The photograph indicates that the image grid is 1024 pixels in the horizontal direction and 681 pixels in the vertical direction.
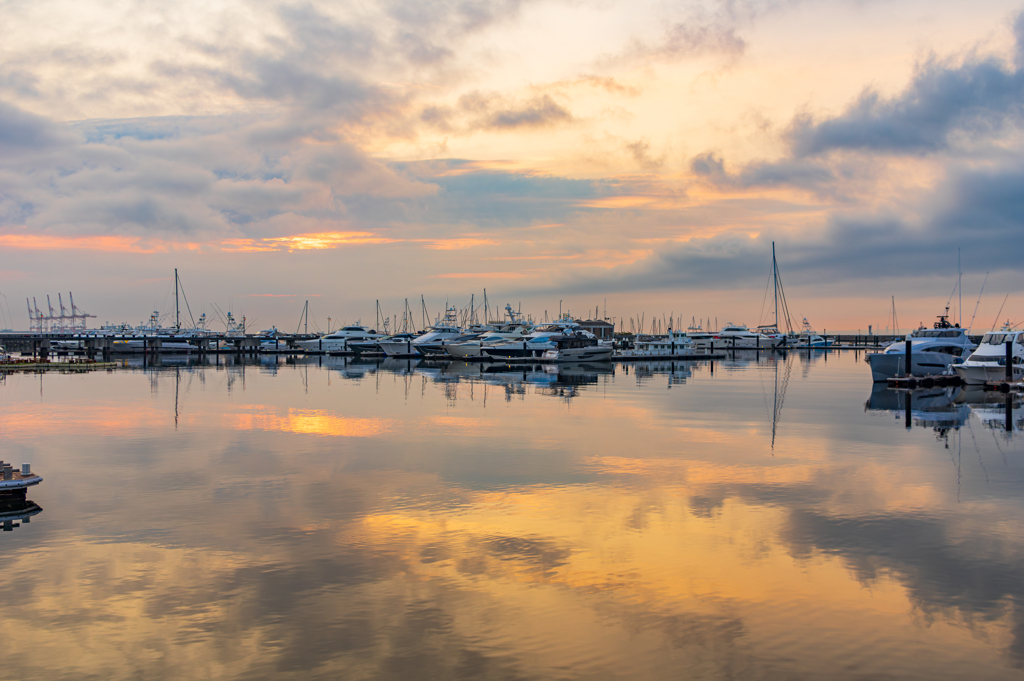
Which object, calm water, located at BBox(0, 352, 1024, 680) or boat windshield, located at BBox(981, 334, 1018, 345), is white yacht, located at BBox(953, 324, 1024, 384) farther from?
calm water, located at BBox(0, 352, 1024, 680)

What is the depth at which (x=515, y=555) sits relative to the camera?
14.5m

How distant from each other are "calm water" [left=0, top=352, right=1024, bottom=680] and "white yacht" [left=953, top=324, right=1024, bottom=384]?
2655 cm

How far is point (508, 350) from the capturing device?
325 ft

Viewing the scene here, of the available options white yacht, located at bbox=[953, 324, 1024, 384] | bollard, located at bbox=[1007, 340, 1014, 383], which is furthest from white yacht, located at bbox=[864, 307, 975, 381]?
bollard, located at bbox=[1007, 340, 1014, 383]

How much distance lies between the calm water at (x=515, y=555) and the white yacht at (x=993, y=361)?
26.6m

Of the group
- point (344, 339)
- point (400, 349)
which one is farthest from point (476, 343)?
point (344, 339)

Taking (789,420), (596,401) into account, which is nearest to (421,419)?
(596,401)

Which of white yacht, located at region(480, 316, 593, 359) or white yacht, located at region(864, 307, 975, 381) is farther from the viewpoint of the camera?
white yacht, located at region(480, 316, 593, 359)

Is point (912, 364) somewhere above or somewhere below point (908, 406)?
above

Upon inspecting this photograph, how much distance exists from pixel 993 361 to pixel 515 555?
175 ft

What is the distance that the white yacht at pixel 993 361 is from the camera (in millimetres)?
55094

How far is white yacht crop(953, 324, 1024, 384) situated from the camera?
5509 cm

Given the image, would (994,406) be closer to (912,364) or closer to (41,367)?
(912,364)

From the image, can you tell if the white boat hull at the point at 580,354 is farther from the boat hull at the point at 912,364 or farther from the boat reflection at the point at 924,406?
the boat reflection at the point at 924,406
